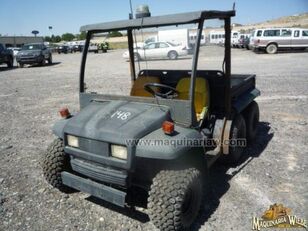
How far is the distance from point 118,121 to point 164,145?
558mm

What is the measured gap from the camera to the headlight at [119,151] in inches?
120

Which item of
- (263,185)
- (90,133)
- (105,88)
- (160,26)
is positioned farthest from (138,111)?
(105,88)

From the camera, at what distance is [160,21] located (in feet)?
11.3

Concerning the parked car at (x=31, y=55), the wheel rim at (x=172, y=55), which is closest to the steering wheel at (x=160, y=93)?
the wheel rim at (x=172, y=55)

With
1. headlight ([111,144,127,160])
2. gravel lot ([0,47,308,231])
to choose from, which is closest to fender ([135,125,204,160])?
headlight ([111,144,127,160])

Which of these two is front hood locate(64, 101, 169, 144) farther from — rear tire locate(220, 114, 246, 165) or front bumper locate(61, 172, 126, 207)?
rear tire locate(220, 114, 246, 165)

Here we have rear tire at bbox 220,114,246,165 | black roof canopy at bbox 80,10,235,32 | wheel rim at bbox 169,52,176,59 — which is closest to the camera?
black roof canopy at bbox 80,10,235,32

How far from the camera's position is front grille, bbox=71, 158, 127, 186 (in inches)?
123

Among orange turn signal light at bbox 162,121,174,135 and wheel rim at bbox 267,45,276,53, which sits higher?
orange turn signal light at bbox 162,121,174,135

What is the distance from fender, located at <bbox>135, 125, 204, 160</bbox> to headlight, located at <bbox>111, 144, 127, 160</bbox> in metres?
0.12

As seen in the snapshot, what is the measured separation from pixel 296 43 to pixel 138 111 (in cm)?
2421

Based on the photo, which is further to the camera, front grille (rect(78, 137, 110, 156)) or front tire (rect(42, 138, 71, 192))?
front tire (rect(42, 138, 71, 192))

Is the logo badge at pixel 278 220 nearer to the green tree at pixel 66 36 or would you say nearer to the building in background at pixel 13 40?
the building in background at pixel 13 40

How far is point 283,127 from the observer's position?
6.32 metres
